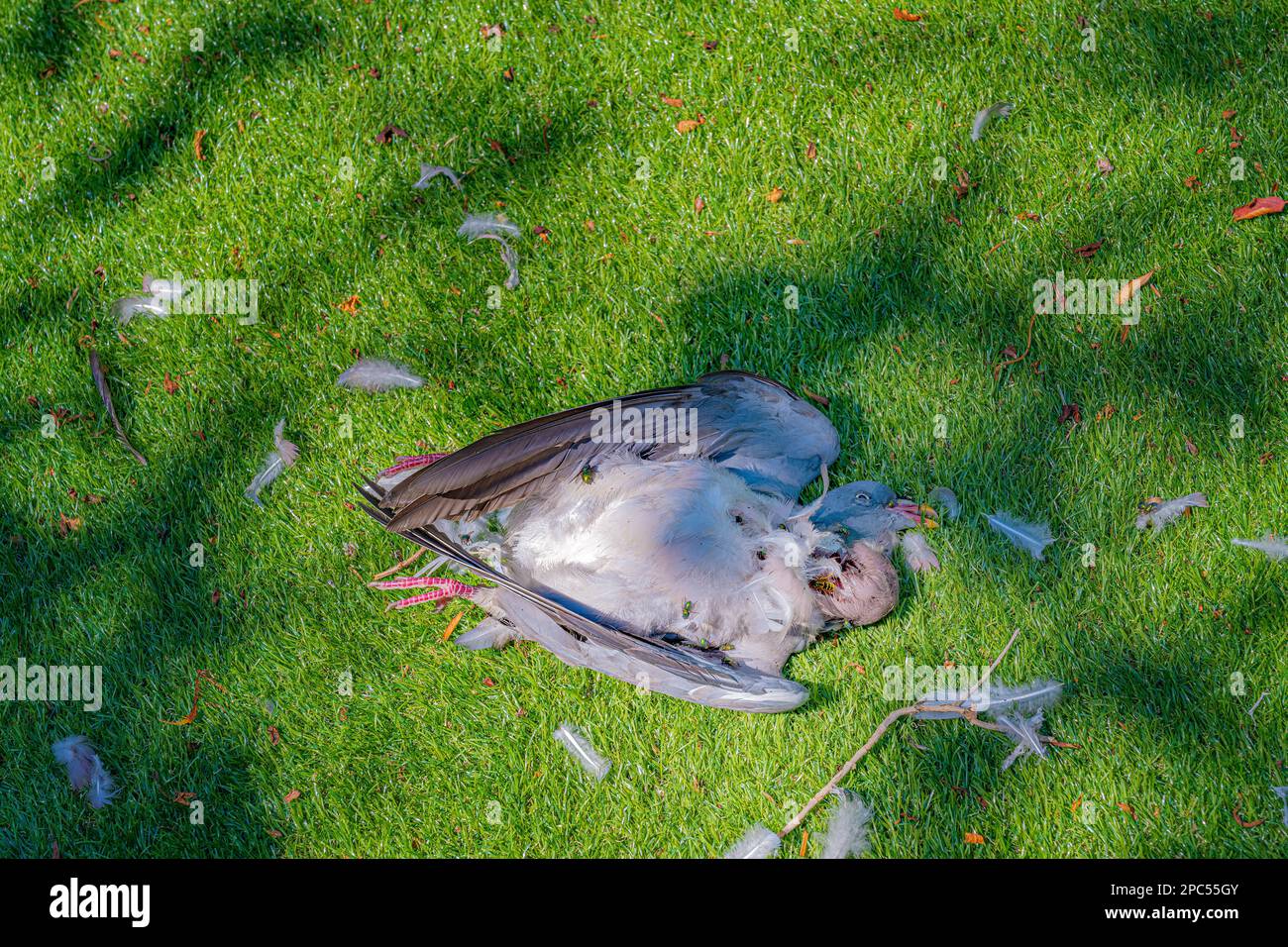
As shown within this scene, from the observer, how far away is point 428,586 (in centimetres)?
366

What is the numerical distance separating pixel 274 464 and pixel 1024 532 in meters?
3.30

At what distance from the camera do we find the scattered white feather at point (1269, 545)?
11.7 feet

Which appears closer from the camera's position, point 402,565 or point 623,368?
point 402,565

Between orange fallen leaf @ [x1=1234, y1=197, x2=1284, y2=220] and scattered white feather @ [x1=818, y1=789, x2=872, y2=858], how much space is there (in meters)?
3.21

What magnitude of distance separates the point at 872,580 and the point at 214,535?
9.27 feet

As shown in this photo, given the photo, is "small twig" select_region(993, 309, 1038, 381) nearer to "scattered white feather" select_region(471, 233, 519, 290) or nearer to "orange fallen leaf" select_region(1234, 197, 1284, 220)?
"orange fallen leaf" select_region(1234, 197, 1284, 220)

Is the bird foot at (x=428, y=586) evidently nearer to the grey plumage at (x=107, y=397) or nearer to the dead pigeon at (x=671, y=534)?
the dead pigeon at (x=671, y=534)

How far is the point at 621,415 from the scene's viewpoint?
3406 mm

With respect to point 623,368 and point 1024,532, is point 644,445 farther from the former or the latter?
point 1024,532

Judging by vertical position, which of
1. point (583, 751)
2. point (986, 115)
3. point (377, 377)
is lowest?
point (583, 751)

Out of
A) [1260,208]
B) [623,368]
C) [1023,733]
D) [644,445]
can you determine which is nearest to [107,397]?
[623,368]

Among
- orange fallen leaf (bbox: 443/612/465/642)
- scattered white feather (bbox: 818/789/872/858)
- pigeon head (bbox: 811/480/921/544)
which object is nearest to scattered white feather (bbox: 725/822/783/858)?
scattered white feather (bbox: 818/789/872/858)

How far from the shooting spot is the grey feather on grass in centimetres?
389
